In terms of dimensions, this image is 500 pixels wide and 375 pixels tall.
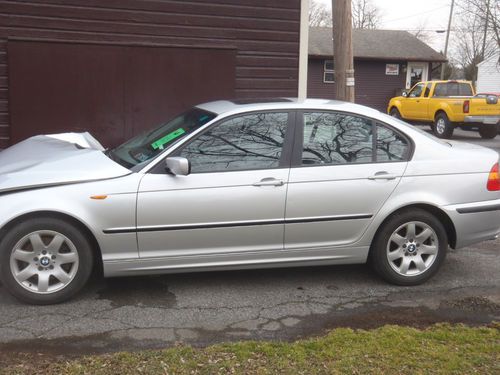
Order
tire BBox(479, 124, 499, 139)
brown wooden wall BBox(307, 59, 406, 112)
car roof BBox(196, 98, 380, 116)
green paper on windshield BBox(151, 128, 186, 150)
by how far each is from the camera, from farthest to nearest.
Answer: brown wooden wall BBox(307, 59, 406, 112) < tire BBox(479, 124, 499, 139) < car roof BBox(196, 98, 380, 116) < green paper on windshield BBox(151, 128, 186, 150)

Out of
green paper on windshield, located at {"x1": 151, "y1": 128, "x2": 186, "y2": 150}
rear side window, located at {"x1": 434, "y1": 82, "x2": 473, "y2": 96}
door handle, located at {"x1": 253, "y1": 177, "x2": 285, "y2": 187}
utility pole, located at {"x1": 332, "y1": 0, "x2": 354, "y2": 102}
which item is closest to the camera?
door handle, located at {"x1": 253, "y1": 177, "x2": 285, "y2": 187}

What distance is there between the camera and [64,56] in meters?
8.15

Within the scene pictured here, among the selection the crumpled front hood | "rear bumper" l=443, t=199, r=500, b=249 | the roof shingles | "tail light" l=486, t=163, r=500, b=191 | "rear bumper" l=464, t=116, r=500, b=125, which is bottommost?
"rear bumper" l=443, t=199, r=500, b=249

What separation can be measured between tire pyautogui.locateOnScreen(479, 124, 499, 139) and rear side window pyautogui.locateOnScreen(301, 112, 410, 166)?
14217 mm

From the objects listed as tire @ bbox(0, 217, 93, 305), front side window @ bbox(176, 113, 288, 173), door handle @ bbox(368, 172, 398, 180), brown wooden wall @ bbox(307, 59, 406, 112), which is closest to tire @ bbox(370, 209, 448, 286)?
door handle @ bbox(368, 172, 398, 180)

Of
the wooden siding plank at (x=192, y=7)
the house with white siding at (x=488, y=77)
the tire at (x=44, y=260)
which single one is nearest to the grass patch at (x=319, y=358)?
the tire at (x=44, y=260)

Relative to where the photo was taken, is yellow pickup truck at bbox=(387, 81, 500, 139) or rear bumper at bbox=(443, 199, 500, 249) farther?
yellow pickup truck at bbox=(387, 81, 500, 139)

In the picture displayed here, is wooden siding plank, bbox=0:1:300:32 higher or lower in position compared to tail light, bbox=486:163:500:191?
higher

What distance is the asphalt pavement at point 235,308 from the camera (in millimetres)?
3729

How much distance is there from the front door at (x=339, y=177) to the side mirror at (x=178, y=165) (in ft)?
2.70

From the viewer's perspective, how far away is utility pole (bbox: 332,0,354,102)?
6.92 m

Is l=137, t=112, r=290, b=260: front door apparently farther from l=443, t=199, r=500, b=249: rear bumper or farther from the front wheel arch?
l=443, t=199, r=500, b=249: rear bumper

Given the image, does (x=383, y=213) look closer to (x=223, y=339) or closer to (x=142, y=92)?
(x=223, y=339)

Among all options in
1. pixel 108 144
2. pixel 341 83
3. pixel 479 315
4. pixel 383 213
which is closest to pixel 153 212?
pixel 383 213
